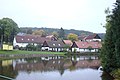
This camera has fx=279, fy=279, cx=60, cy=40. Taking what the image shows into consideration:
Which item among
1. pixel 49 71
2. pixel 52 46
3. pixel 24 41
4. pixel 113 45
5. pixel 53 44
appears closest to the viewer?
pixel 113 45

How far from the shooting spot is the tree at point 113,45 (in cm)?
3414

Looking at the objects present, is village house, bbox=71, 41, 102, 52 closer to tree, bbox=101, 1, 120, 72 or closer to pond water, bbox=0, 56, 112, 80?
pond water, bbox=0, 56, 112, 80

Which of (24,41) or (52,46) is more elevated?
(24,41)

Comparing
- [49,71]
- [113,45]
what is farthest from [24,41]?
[113,45]

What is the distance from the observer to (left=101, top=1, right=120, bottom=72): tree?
112ft

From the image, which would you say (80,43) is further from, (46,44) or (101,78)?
(101,78)

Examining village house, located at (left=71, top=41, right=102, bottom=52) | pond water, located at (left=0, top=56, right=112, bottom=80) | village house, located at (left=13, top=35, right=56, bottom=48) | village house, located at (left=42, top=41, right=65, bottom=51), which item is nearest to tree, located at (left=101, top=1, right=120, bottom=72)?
pond water, located at (left=0, top=56, right=112, bottom=80)

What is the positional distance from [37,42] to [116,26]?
77.3 m

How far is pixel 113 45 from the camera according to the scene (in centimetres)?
3875

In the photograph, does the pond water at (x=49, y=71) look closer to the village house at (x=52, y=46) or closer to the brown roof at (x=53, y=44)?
the village house at (x=52, y=46)

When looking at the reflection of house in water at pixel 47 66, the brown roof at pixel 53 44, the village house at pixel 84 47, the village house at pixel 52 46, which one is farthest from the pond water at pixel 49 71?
the village house at pixel 84 47

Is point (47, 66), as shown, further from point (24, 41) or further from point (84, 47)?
point (24, 41)

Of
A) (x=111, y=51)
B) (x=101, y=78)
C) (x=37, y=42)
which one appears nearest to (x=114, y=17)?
(x=111, y=51)

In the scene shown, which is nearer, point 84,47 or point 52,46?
point 52,46
